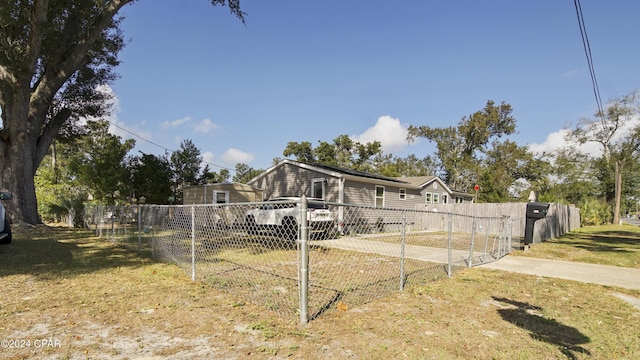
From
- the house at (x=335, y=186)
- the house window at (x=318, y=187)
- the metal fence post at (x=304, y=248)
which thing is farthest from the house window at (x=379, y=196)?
the metal fence post at (x=304, y=248)

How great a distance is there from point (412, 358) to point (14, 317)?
4.03 meters

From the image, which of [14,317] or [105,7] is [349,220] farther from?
[105,7]

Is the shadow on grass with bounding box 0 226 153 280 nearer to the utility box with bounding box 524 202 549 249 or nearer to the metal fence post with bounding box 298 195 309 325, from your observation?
the metal fence post with bounding box 298 195 309 325

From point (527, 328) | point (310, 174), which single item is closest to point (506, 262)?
point (527, 328)

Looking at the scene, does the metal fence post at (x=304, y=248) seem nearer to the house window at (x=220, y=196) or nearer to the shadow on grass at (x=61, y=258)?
the shadow on grass at (x=61, y=258)

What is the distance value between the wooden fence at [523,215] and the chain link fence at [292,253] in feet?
15.3

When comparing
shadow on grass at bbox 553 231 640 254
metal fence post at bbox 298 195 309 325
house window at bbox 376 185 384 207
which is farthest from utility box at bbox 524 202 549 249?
metal fence post at bbox 298 195 309 325

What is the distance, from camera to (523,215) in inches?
658

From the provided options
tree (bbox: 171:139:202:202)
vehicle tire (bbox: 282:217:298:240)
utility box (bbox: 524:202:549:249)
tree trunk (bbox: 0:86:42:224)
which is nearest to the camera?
vehicle tire (bbox: 282:217:298:240)

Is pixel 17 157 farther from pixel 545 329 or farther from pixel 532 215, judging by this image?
pixel 532 215

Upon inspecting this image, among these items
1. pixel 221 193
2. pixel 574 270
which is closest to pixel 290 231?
pixel 574 270

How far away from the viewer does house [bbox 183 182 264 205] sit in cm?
1740

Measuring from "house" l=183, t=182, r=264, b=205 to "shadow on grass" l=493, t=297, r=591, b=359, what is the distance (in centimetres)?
1526

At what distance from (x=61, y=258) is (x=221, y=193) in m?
11.0
